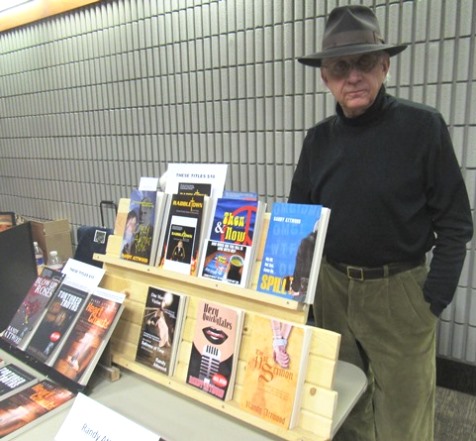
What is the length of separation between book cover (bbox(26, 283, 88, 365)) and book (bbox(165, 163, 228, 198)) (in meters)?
0.46

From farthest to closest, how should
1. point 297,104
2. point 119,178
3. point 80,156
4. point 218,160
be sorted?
point 80,156, point 119,178, point 218,160, point 297,104

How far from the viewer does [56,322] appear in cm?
125

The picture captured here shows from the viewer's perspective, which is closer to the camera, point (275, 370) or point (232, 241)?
point (275, 370)

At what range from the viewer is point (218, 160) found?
295 cm

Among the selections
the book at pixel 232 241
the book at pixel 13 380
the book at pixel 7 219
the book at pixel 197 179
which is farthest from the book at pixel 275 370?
the book at pixel 7 219

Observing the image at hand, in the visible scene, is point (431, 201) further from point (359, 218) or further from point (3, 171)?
point (3, 171)

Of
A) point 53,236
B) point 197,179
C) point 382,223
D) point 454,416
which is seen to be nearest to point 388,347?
point 382,223

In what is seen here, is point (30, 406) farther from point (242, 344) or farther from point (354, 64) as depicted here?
point (354, 64)

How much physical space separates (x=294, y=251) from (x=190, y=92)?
7.57 ft

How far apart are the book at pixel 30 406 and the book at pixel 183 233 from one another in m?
0.47

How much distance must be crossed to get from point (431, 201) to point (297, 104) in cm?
138

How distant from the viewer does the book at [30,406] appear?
1.00m

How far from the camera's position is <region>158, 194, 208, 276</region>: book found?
1139 mm

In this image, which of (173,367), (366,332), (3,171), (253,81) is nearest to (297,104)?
(253,81)
